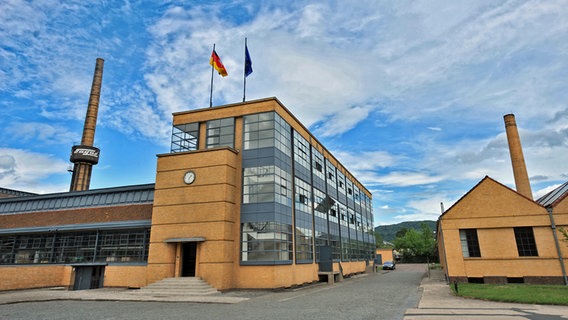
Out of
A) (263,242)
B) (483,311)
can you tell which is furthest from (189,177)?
(483,311)

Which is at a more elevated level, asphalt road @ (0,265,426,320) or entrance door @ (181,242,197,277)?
entrance door @ (181,242,197,277)

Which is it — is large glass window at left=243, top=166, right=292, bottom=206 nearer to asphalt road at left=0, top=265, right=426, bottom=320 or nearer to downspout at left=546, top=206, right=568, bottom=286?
asphalt road at left=0, top=265, right=426, bottom=320

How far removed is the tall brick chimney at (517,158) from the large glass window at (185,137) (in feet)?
102

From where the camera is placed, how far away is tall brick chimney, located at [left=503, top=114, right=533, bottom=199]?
1337 inches

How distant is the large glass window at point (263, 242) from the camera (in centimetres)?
2375

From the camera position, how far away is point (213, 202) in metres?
23.8

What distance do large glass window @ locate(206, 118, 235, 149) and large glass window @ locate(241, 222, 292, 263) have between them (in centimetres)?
684

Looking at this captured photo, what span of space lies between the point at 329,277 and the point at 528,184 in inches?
868

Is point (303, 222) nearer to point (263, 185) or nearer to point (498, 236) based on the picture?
point (263, 185)

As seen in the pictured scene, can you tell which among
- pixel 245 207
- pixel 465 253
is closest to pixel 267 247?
pixel 245 207

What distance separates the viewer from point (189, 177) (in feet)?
82.5

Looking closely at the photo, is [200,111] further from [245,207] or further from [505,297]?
Answer: [505,297]

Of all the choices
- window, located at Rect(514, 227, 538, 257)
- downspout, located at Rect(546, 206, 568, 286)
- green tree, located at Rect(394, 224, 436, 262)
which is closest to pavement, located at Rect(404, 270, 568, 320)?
window, located at Rect(514, 227, 538, 257)

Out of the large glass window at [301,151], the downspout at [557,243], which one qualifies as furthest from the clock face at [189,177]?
the downspout at [557,243]
